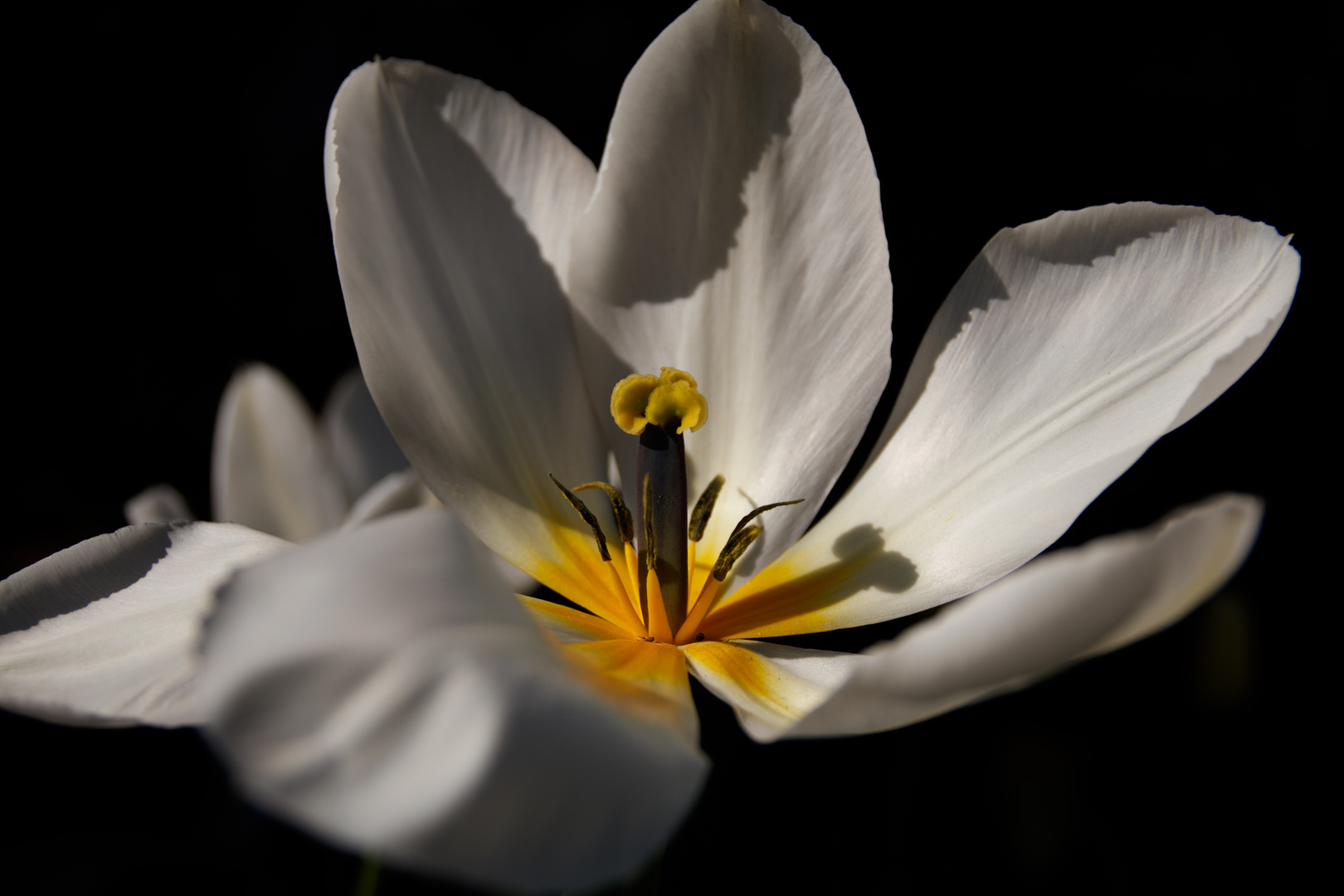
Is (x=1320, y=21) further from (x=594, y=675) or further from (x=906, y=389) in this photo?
(x=594, y=675)

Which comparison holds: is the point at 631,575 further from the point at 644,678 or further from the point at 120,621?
the point at 120,621

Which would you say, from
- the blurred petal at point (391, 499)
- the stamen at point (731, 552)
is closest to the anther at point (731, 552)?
the stamen at point (731, 552)

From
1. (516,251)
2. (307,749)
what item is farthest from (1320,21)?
(307,749)

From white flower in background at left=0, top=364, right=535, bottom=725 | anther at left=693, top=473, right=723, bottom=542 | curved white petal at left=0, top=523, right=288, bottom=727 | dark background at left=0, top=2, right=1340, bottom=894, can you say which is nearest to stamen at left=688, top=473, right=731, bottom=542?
anther at left=693, top=473, right=723, bottom=542

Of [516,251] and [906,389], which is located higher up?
[516,251]

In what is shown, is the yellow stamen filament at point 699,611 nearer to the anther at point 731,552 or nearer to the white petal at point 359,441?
the anther at point 731,552

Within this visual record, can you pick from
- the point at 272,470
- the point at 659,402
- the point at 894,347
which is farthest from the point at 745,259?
the point at 894,347
